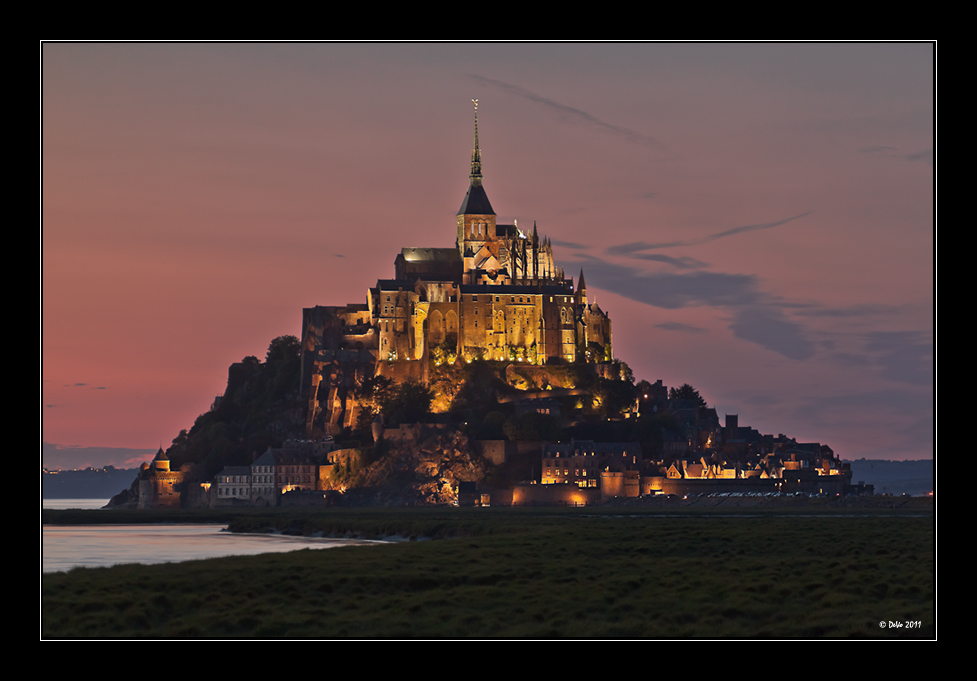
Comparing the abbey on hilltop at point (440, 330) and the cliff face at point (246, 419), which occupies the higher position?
the abbey on hilltop at point (440, 330)

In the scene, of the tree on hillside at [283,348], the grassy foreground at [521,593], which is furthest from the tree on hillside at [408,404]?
the grassy foreground at [521,593]

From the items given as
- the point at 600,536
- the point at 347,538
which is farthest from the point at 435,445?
the point at 600,536

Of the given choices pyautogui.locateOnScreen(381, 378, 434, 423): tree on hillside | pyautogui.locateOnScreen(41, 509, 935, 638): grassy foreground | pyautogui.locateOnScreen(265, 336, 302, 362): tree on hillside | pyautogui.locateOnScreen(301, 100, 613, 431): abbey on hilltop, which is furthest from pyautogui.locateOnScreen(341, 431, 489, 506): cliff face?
pyautogui.locateOnScreen(41, 509, 935, 638): grassy foreground

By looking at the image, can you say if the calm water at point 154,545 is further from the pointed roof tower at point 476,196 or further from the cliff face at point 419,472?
the pointed roof tower at point 476,196
